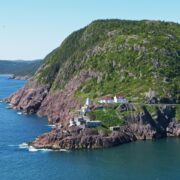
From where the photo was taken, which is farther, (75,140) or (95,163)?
(75,140)

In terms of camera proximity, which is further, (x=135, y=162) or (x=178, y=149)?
(x=178, y=149)

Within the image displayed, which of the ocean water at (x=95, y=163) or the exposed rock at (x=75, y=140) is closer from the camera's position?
the ocean water at (x=95, y=163)

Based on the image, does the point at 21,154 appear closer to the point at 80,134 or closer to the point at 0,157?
the point at 0,157

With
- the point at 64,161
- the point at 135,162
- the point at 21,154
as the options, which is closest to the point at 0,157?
the point at 21,154

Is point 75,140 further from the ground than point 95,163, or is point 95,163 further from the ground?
point 75,140

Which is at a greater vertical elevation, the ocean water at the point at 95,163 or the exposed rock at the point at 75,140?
the exposed rock at the point at 75,140

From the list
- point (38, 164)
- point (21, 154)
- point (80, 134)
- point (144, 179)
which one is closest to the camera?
point (144, 179)

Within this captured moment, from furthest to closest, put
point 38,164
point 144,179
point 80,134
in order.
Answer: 1. point 80,134
2. point 38,164
3. point 144,179
